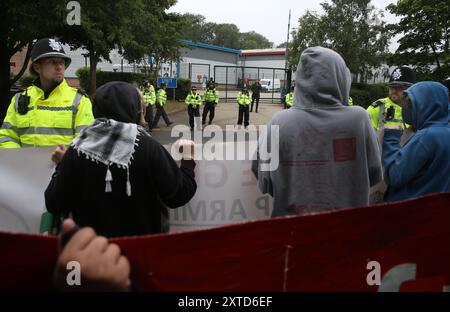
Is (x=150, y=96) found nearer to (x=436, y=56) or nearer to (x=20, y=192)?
(x=20, y=192)

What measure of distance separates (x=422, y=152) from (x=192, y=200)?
145cm

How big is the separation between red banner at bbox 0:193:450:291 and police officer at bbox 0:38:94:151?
1.81 metres

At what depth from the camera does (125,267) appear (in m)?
1.22

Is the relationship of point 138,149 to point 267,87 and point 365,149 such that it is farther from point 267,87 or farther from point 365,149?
point 267,87

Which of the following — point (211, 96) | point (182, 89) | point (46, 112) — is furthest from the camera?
point (182, 89)

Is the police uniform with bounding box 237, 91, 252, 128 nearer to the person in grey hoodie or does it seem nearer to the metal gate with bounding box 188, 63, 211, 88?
the person in grey hoodie

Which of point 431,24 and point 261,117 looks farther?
point 431,24

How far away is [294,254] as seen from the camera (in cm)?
159

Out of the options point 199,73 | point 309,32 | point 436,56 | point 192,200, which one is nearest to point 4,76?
point 192,200
